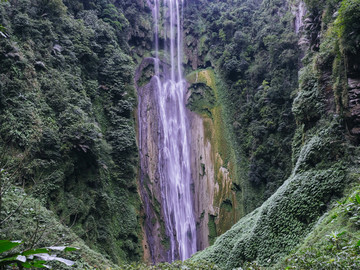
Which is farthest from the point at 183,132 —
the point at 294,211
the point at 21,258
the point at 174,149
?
the point at 21,258

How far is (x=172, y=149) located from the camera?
20.9m

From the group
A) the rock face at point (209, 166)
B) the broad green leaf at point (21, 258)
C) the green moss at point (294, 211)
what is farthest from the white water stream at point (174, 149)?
the broad green leaf at point (21, 258)

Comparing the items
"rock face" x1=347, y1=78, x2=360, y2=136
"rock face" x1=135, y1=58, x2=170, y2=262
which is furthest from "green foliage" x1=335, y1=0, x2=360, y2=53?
"rock face" x1=135, y1=58, x2=170, y2=262

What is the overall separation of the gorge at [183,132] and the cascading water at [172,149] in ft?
0.36

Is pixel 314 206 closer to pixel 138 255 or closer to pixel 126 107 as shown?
pixel 138 255

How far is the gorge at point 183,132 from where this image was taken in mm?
8047

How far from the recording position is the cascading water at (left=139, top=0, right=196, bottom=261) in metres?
18.0

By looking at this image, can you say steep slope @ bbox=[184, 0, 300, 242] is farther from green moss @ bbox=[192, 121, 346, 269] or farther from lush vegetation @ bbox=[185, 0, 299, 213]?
green moss @ bbox=[192, 121, 346, 269]

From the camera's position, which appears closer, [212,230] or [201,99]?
[212,230]

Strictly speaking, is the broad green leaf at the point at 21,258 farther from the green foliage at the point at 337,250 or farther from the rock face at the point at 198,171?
the rock face at the point at 198,171

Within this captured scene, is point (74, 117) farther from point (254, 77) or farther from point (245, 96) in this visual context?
point (254, 77)

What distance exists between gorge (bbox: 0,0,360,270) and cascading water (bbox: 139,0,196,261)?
0.11 metres

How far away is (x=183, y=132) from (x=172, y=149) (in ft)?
6.26

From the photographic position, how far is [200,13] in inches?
1145
